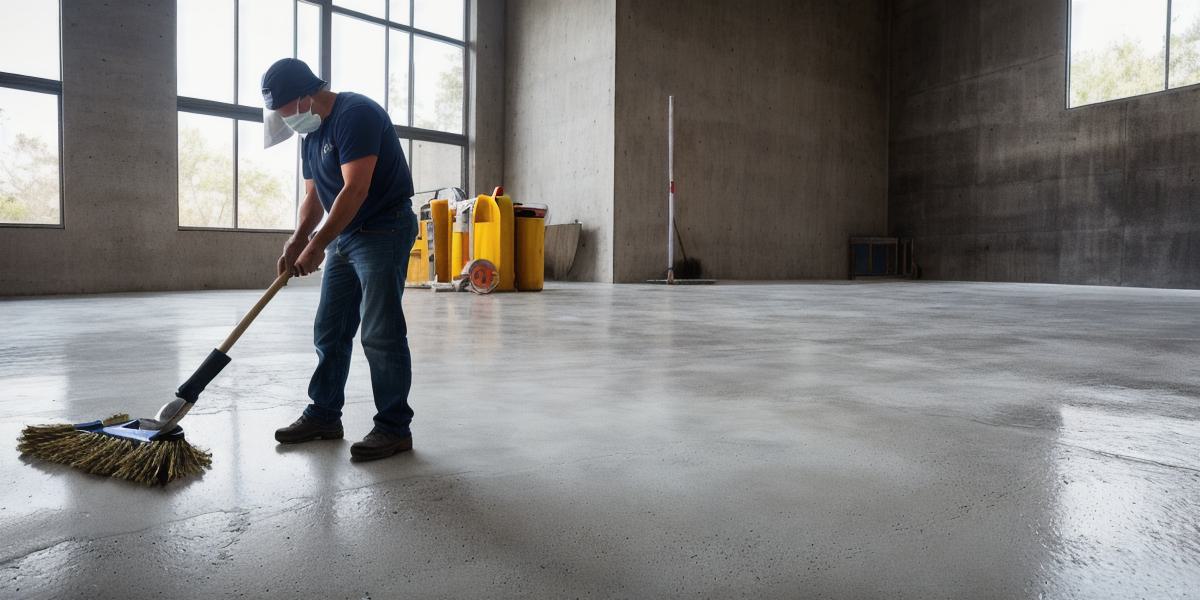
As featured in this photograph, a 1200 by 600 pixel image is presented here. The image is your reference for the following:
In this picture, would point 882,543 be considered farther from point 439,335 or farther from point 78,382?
point 439,335

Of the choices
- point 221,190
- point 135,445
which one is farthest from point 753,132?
point 135,445

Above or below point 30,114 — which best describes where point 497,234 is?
below

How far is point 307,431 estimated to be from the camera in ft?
8.09

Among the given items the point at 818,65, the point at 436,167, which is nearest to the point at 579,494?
the point at 436,167

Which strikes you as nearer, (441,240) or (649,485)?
(649,485)

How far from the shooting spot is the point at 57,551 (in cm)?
154

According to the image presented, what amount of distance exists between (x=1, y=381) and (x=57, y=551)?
2.53m

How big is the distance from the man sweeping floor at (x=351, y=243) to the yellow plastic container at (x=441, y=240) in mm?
9696

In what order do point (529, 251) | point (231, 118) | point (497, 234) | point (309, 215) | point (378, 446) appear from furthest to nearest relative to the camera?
1. point (231, 118)
2. point (529, 251)
3. point (497, 234)
4. point (309, 215)
5. point (378, 446)

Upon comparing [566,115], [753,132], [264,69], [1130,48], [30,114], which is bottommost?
[30,114]

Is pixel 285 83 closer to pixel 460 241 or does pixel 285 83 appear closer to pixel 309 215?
pixel 309 215

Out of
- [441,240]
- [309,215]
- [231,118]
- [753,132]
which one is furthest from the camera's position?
[753,132]

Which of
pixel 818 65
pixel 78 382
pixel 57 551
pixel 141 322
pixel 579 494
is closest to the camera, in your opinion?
pixel 57 551

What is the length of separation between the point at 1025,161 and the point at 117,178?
58.8 ft
